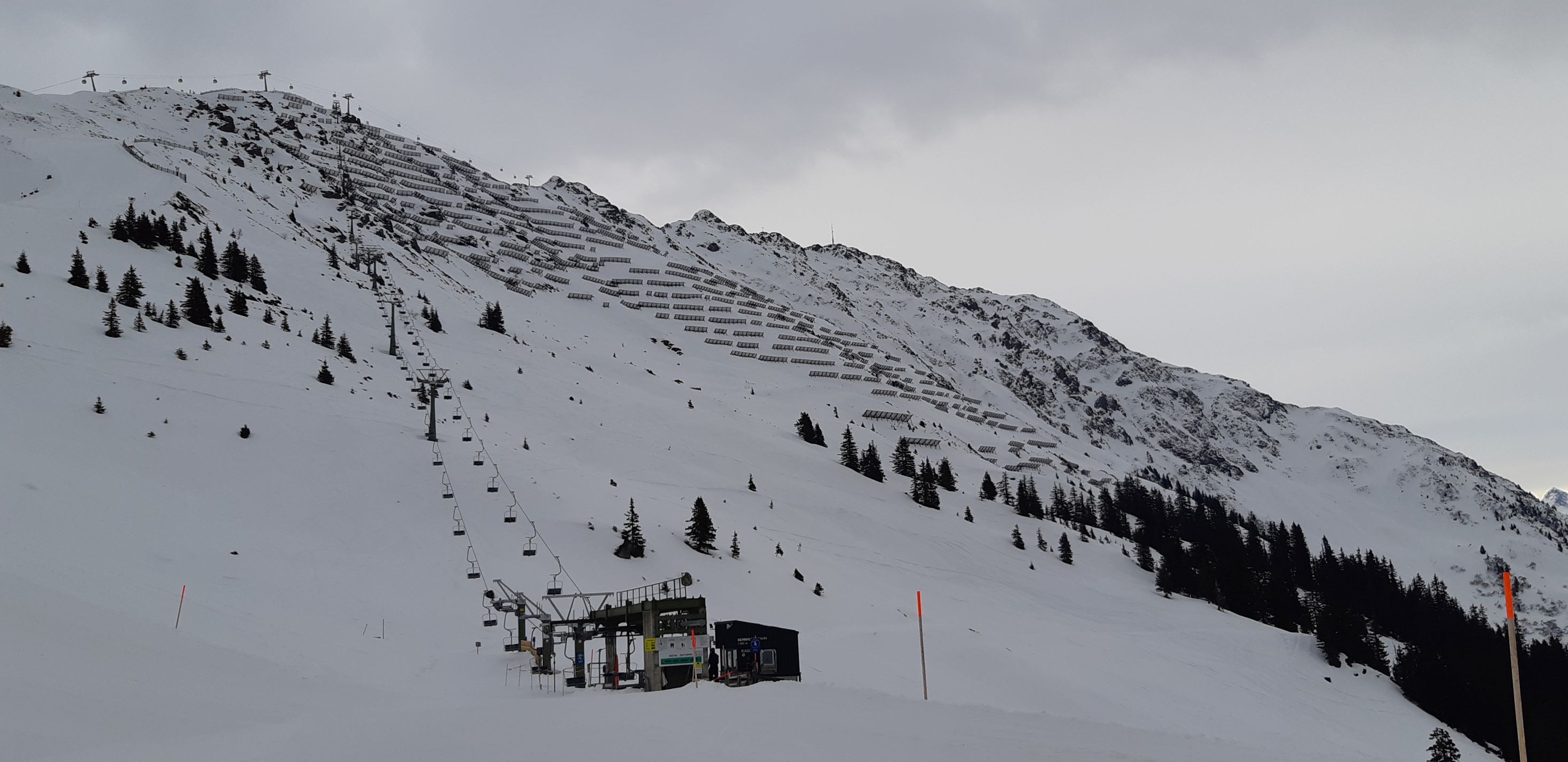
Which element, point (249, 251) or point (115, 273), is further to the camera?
point (249, 251)

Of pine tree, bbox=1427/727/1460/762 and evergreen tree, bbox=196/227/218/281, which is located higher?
evergreen tree, bbox=196/227/218/281

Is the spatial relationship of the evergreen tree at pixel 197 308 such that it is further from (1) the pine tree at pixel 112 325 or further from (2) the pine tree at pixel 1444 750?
(2) the pine tree at pixel 1444 750

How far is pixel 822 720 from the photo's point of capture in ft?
59.8

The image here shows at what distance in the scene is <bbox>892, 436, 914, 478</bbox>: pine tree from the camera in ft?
268

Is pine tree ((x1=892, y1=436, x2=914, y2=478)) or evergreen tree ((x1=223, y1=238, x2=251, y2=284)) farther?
pine tree ((x1=892, y1=436, x2=914, y2=478))

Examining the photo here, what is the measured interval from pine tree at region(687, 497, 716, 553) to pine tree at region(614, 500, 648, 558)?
2990mm

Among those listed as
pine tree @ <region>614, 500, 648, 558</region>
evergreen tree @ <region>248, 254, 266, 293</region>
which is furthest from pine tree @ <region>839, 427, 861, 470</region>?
evergreen tree @ <region>248, 254, 266, 293</region>

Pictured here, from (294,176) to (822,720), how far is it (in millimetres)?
123326

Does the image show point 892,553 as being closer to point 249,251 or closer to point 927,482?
point 927,482

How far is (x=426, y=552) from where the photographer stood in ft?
108

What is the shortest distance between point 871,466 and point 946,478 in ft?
34.7

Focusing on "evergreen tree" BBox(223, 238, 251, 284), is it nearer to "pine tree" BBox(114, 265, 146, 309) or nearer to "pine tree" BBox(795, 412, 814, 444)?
"pine tree" BBox(114, 265, 146, 309)

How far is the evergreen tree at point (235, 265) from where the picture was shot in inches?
2317

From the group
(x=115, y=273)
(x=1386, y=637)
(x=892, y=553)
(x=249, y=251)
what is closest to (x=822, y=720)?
(x=892, y=553)
